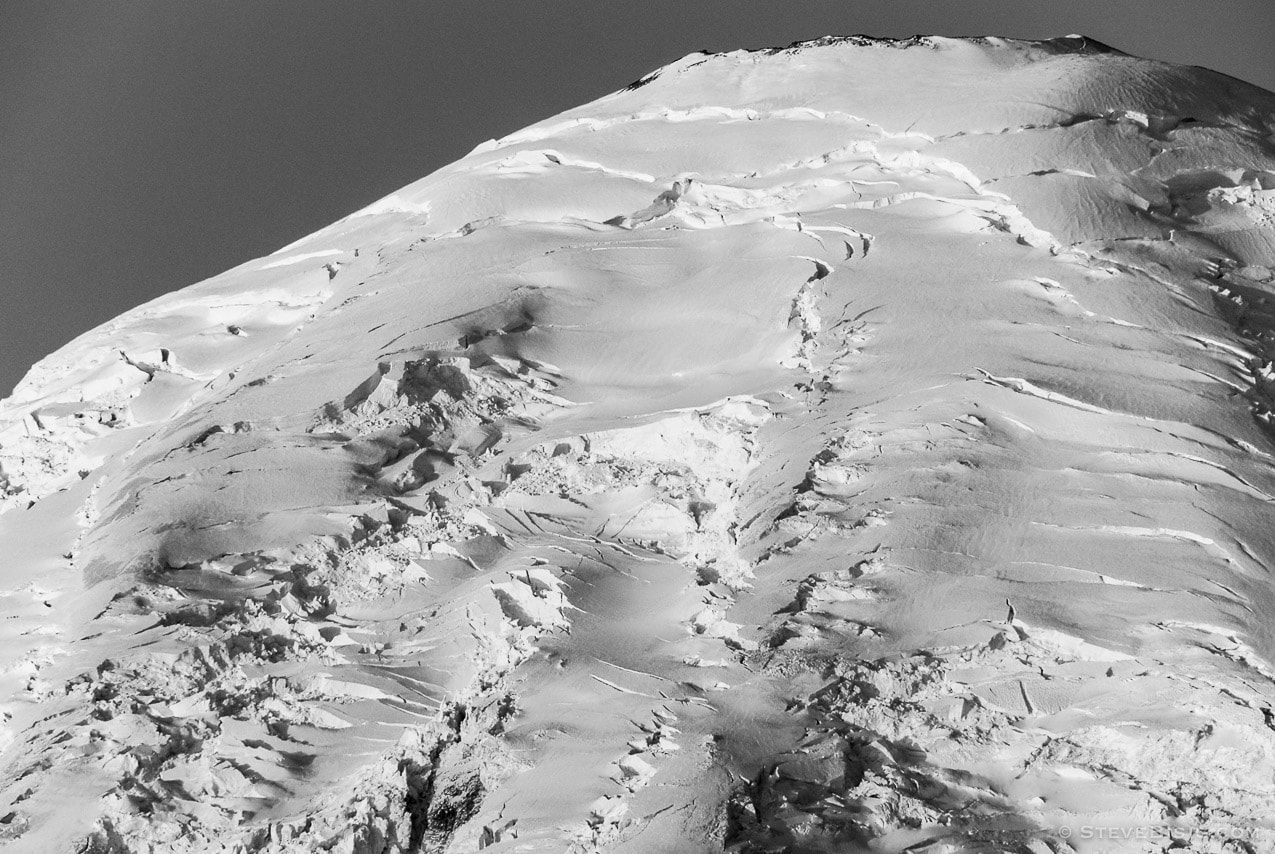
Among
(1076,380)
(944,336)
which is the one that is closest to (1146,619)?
(1076,380)

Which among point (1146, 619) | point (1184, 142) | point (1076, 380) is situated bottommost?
point (1146, 619)

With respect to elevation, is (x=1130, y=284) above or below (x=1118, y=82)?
below

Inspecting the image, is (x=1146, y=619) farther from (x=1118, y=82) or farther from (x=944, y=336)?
(x=1118, y=82)

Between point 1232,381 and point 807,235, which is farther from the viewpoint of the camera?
point 807,235

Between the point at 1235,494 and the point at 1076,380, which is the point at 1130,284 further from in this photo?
the point at 1235,494

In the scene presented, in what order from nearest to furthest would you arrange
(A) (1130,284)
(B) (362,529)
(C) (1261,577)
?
(C) (1261,577) < (B) (362,529) < (A) (1130,284)

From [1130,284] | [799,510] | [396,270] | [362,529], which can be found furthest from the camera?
[396,270]
